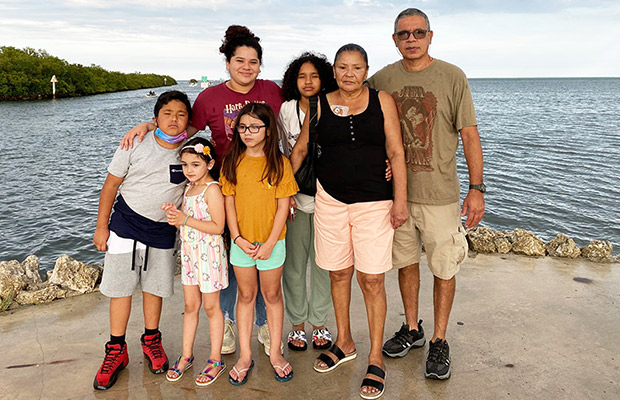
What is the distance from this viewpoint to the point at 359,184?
3.12 metres

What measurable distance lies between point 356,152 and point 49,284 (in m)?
3.75

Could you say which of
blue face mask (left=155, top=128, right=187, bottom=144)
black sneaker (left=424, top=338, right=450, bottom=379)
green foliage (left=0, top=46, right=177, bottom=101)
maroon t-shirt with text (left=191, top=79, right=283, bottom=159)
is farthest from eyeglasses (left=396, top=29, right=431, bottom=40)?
green foliage (left=0, top=46, right=177, bottom=101)

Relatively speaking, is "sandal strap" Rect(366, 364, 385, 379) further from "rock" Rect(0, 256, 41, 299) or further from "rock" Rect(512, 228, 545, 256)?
"rock" Rect(0, 256, 41, 299)

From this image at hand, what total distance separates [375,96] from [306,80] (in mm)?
559

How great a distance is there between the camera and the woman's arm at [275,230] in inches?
124

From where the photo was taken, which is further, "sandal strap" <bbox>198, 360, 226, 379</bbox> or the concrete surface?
"sandal strap" <bbox>198, 360, 226, 379</bbox>

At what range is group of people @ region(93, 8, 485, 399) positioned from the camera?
3.12 meters

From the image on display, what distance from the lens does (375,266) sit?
3.18 meters

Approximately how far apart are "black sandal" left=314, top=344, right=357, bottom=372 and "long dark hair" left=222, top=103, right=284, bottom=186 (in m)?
1.34

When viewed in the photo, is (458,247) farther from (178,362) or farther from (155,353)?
(155,353)

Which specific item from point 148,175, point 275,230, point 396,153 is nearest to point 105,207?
point 148,175

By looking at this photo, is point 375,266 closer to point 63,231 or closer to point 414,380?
point 414,380

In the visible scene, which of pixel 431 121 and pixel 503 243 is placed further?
pixel 503 243

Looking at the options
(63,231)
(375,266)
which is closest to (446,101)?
(375,266)
